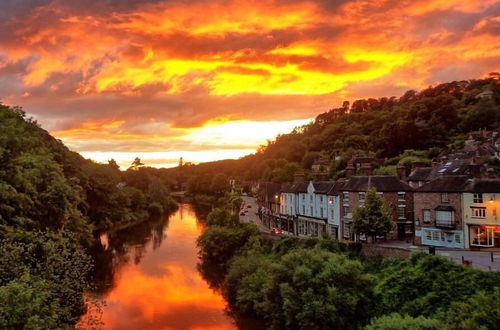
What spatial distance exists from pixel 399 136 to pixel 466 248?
181 ft

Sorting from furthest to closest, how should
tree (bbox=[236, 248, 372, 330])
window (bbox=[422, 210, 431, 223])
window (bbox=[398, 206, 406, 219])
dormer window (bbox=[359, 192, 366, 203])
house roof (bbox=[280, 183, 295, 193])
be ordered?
house roof (bbox=[280, 183, 295, 193]) < dormer window (bbox=[359, 192, 366, 203]) < window (bbox=[398, 206, 406, 219]) < window (bbox=[422, 210, 431, 223]) < tree (bbox=[236, 248, 372, 330])

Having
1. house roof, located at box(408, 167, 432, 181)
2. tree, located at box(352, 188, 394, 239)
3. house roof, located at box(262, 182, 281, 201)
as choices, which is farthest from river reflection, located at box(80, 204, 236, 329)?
house roof, located at box(408, 167, 432, 181)

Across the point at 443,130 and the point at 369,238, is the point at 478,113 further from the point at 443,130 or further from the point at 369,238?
the point at 369,238

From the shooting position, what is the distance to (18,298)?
15070mm

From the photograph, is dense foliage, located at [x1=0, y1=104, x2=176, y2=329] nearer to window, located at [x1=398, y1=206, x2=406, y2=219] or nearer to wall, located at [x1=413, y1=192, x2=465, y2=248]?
wall, located at [x1=413, y1=192, x2=465, y2=248]

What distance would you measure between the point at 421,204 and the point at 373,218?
507 centimetres

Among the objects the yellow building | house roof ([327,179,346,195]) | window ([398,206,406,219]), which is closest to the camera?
the yellow building

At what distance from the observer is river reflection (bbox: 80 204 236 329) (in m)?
36.1

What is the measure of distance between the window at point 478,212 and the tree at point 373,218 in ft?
21.2

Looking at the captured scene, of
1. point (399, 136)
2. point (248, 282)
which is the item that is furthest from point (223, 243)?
point (399, 136)

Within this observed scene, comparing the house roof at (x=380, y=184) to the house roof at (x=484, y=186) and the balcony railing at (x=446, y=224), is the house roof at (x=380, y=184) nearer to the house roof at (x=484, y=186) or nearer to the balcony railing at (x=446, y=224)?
the balcony railing at (x=446, y=224)

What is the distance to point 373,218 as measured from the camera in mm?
40531

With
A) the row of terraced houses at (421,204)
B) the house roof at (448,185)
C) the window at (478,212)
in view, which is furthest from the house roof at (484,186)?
the window at (478,212)

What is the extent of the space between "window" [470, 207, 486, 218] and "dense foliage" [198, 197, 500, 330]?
945 cm
